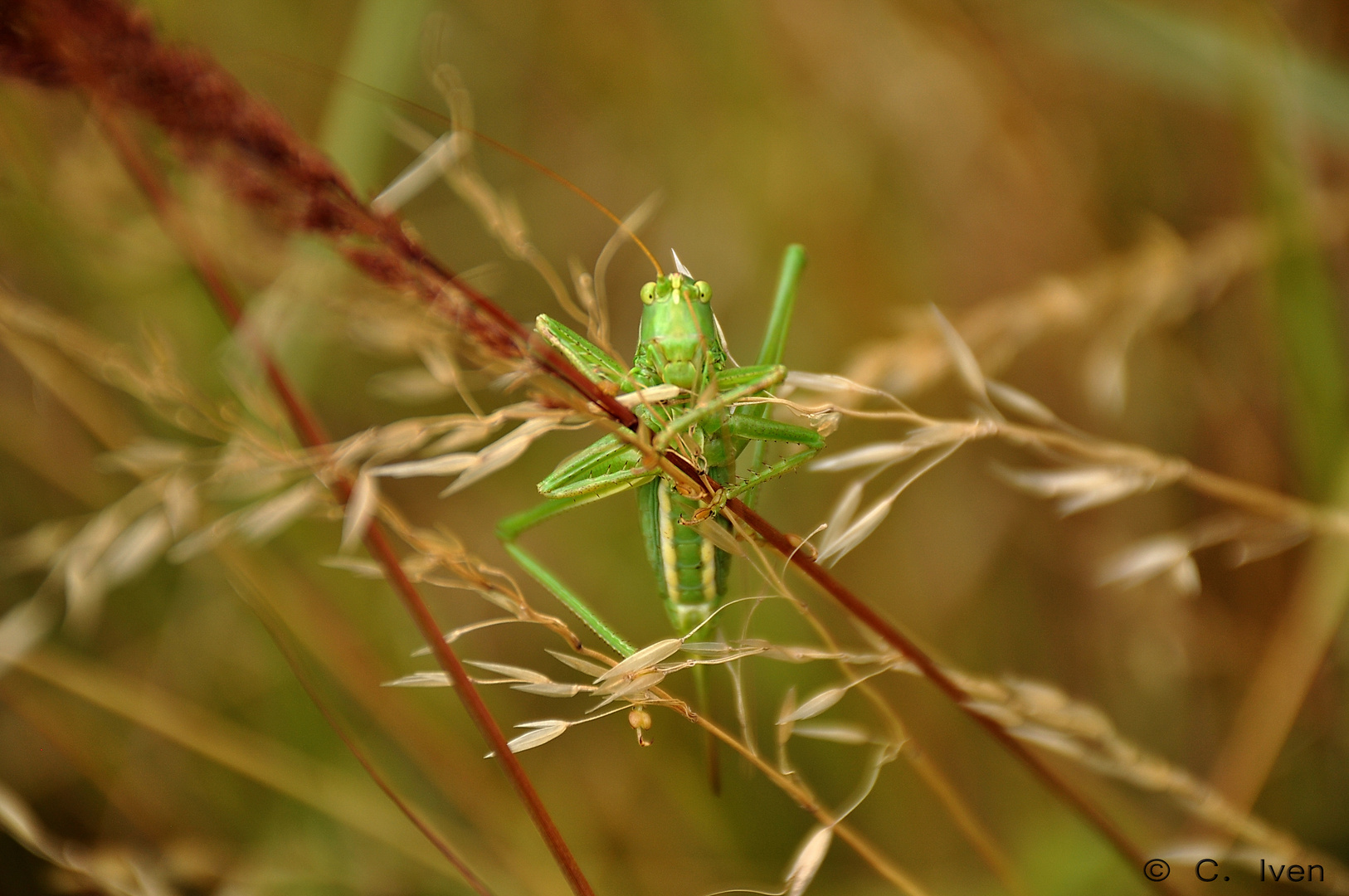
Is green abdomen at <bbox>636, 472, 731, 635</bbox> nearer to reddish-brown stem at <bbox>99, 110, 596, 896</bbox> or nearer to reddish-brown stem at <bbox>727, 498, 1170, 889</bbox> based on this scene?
reddish-brown stem at <bbox>727, 498, 1170, 889</bbox>

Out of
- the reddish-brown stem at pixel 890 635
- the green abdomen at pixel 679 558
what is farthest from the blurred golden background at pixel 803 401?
the green abdomen at pixel 679 558

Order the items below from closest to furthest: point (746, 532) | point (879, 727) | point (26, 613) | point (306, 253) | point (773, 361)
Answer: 1. point (746, 532)
2. point (773, 361)
3. point (26, 613)
4. point (306, 253)
5. point (879, 727)

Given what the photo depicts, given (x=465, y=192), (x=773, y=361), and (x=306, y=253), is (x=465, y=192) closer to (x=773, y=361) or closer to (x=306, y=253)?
(x=773, y=361)

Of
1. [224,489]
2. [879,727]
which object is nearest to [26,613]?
[224,489]

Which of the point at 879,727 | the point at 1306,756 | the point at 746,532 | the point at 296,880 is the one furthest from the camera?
the point at 879,727

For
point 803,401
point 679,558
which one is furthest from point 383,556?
point 803,401

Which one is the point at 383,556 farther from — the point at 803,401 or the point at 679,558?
the point at 803,401
